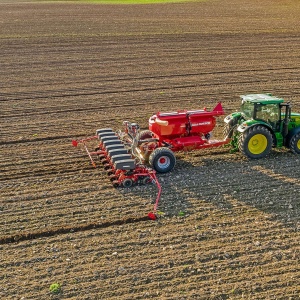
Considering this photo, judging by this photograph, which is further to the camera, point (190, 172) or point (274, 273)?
point (190, 172)

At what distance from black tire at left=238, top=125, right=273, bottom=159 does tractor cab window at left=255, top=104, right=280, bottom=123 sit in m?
0.35

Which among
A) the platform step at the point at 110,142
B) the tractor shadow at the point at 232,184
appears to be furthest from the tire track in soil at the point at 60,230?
the platform step at the point at 110,142

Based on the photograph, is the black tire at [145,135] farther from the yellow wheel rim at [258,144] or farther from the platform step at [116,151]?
the yellow wheel rim at [258,144]

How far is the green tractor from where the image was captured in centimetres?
1167

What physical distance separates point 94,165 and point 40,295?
4.82 meters

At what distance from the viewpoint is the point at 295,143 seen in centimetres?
1207

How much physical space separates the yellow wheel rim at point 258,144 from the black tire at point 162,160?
6.86 ft

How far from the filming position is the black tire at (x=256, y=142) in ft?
38.1

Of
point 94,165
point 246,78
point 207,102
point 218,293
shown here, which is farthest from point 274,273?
point 246,78

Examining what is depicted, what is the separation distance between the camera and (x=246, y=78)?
69.3ft

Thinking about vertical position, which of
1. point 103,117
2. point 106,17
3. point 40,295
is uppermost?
point 106,17

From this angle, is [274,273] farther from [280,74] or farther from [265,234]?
[280,74]

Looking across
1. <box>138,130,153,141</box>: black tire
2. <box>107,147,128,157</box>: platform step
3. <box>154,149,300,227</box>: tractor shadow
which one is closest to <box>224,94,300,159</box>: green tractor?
<box>154,149,300,227</box>: tractor shadow

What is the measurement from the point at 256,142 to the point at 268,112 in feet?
2.68
